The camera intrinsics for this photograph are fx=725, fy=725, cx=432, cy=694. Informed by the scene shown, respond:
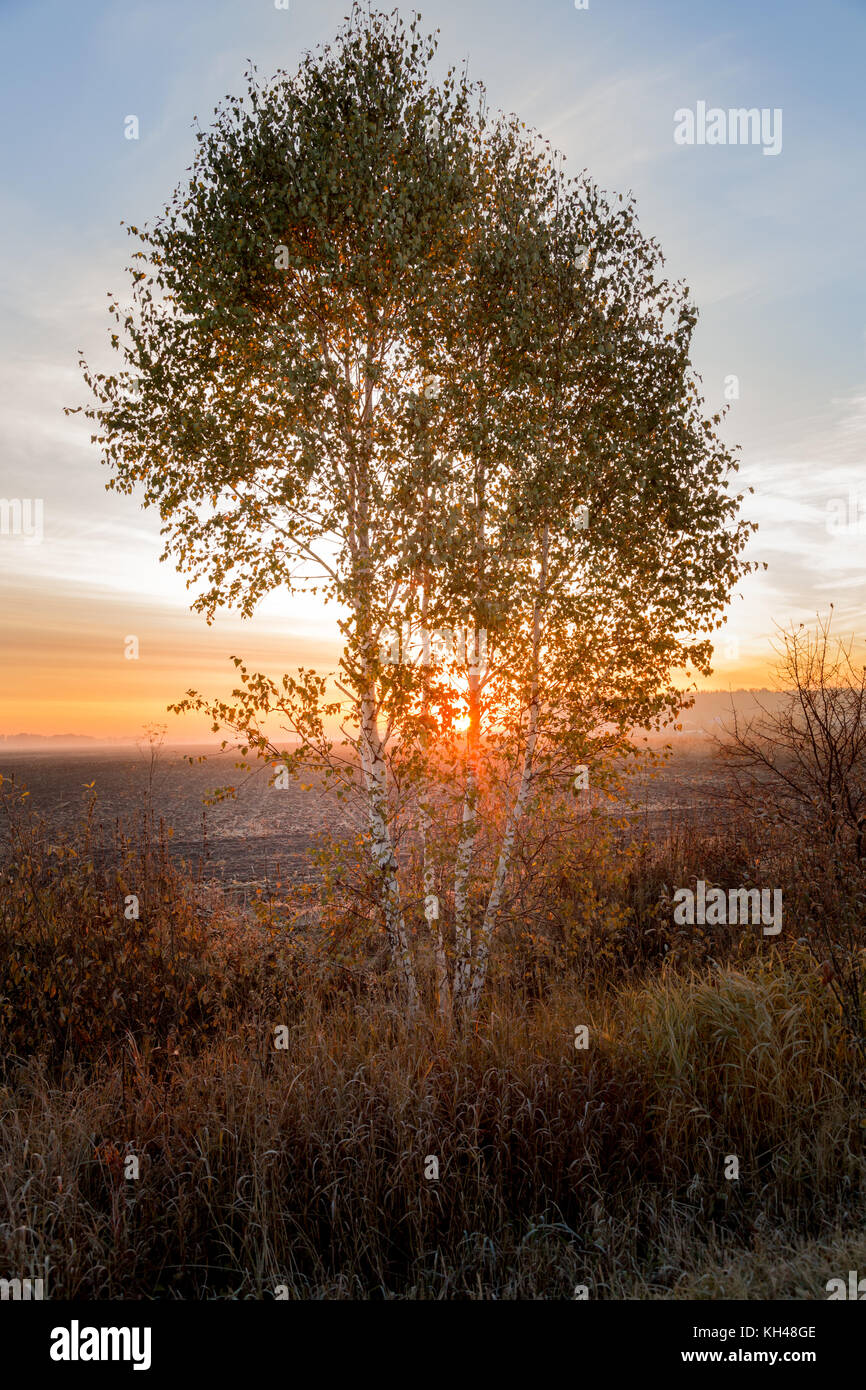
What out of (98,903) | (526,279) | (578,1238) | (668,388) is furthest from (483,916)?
(526,279)

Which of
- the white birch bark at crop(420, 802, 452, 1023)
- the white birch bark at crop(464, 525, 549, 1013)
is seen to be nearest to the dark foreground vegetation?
the white birch bark at crop(464, 525, 549, 1013)

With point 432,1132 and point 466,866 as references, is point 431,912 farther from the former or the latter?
point 432,1132

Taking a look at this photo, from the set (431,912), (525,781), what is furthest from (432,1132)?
(525,781)

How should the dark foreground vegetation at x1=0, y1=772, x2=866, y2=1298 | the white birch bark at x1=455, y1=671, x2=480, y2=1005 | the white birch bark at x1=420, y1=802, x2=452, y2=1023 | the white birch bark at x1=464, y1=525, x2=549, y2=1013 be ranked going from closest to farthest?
the dark foreground vegetation at x1=0, y1=772, x2=866, y2=1298, the white birch bark at x1=420, y1=802, x2=452, y2=1023, the white birch bark at x1=455, y1=671, x2=480, y2=1005, the white birch bark at x1=464, y1=525, x2=549, y2=1013

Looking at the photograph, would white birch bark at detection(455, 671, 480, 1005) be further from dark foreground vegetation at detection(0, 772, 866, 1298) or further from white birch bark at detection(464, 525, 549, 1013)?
dark foreground vegetation at detection(0, 772, 866, 1298)

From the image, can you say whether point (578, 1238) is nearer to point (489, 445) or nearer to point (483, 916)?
point (483, 916)

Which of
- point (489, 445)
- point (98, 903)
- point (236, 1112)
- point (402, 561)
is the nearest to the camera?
point (236, 1112)

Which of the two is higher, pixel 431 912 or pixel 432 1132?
pixel 431 912

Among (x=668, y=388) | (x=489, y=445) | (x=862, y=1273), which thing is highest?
(x=668, y=388)

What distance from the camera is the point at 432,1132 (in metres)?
5.61

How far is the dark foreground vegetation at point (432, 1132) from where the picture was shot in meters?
4.74

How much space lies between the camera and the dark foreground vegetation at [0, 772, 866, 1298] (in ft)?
15.6
